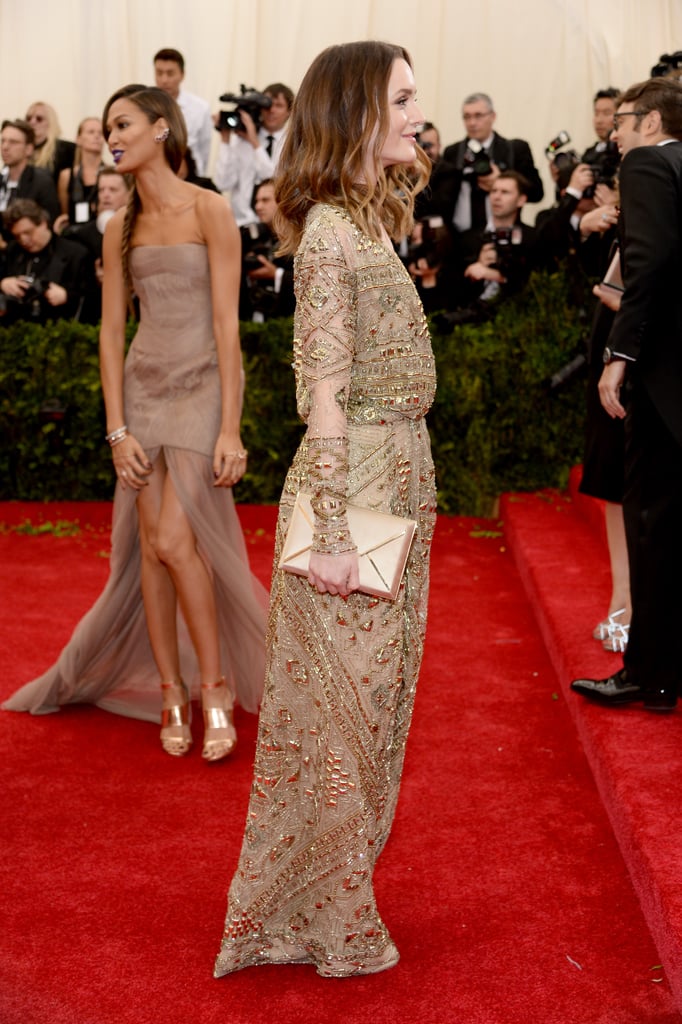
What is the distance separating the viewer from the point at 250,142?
823 centimetres

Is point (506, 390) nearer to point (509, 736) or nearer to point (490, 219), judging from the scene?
point (490, 219)

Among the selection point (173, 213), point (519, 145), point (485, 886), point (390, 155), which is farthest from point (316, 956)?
point (519, 145)

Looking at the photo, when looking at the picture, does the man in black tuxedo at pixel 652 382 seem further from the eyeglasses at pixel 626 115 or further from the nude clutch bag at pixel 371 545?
the nude clutch bag at pixel 371 545

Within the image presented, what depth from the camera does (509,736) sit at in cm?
395

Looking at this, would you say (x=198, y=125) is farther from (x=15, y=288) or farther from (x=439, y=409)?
(x=439, y=409)

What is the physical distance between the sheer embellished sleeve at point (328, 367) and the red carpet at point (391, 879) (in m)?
0.91

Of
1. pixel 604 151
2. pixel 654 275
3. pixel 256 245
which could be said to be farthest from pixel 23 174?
pixel 654 275

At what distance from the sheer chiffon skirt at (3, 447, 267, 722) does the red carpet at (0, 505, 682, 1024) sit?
9 centimetres

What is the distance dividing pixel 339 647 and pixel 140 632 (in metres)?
1.88

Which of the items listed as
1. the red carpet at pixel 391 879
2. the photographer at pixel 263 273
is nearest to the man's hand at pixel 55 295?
the photographer at pixel 263 273

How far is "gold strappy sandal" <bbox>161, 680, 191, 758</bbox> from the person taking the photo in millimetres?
3760

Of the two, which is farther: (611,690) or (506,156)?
(506,156)

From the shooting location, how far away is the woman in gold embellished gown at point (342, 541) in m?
2.22

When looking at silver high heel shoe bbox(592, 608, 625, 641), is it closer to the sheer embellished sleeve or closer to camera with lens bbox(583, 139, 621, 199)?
the sheer embellished sleeve
